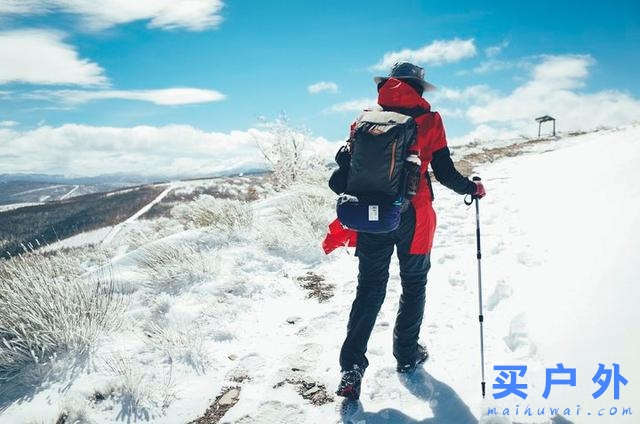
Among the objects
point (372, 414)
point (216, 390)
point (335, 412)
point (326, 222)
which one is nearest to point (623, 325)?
point (372, 414)

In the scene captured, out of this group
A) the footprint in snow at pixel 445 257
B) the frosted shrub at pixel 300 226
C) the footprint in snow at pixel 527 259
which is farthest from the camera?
the frosted shrub at pixel 300 226

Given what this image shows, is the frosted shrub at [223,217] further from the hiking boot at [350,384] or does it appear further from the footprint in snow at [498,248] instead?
the hiking boot at [350,384]

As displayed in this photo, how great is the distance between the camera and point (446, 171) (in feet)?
9.02

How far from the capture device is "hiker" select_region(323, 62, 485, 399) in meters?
2.67

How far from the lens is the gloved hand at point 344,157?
2824 millimetres

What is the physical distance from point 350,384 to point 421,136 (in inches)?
71.3

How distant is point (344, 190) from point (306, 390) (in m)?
1.56

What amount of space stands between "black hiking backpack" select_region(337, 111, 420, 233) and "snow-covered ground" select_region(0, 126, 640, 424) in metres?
1.29

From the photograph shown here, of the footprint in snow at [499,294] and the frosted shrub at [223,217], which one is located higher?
the frosted shrub at [223,217]

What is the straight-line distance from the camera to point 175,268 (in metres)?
5.06

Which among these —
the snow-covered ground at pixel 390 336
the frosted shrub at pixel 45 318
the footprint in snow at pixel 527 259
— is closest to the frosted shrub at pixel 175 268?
the snow-covered ground at pixel 390 336

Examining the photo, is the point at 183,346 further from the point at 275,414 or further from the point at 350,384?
the point at 350,384

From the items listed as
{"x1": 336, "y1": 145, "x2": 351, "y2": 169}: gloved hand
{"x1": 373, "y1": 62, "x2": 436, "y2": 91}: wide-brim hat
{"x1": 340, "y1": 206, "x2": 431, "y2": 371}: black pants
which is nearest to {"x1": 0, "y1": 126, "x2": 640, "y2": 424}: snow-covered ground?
{"x1": 340, "y1": 206, "x2": 431, "y2": 371}: black pants

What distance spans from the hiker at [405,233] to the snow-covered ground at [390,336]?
0.38m
